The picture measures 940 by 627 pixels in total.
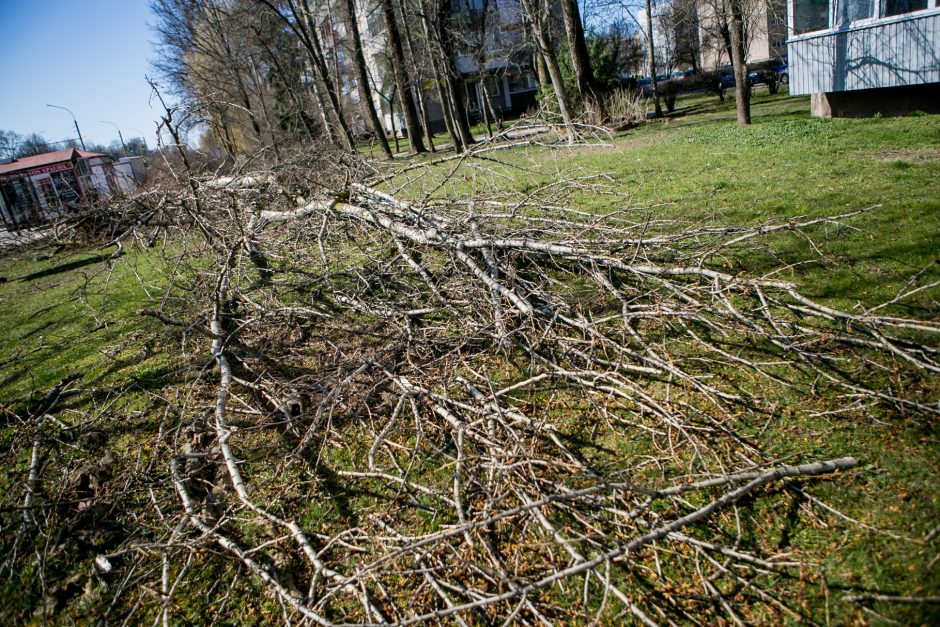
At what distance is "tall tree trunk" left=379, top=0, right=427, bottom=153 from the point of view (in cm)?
1698

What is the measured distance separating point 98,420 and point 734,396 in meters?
4.43

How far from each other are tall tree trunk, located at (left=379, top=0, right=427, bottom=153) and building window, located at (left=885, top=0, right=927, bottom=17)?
13.0 m

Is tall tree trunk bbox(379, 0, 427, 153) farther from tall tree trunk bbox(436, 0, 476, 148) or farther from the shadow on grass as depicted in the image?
the shadow on grass

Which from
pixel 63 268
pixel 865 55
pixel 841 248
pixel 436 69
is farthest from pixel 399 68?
pixel 841 248

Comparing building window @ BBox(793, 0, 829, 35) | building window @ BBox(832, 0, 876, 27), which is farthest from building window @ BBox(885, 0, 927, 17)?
building window @ BBox(793, 0, 829, 35)

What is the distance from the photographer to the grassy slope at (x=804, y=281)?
2.05 m

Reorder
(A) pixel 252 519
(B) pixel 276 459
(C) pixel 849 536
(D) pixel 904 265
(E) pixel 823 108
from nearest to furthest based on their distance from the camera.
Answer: (C) pixel 849 536, (A) pixel 252 519, (B) pixel 276 459, (D) pixel 904 265, (E) pixel 823 108

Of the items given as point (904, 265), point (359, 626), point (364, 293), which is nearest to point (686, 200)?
point (904, 265)

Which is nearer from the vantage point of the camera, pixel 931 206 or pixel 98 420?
pixel 98 420

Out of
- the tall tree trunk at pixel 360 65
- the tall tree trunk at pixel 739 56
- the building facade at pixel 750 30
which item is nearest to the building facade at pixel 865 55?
the building facade at pixel 750 30

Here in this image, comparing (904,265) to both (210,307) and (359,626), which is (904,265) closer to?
(359,626)

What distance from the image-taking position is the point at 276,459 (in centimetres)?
318

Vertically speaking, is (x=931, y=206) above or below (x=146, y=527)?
above

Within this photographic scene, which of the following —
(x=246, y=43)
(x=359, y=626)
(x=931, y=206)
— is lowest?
(x=359, y=626)
